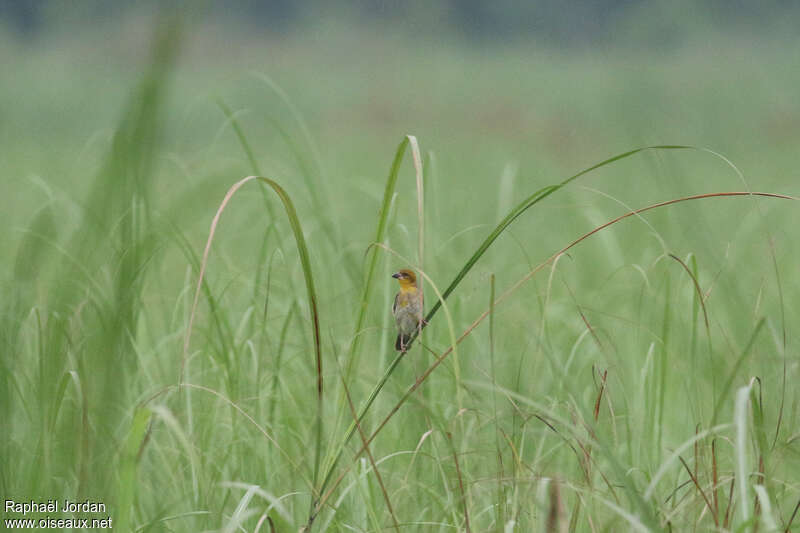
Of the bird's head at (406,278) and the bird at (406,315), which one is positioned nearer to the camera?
the bird at (406,315)

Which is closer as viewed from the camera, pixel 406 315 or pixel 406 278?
pixel 406 315

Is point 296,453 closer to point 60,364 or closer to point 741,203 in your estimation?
point 60,364

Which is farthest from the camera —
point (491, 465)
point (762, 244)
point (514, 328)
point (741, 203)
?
point (741, 203)

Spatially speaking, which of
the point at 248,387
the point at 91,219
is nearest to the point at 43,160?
the point at 248,387

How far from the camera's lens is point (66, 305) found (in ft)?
3.24

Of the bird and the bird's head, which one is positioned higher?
the bird's head

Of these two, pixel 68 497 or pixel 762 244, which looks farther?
pixel 762 244

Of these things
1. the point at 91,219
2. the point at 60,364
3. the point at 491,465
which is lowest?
the point at 491,465

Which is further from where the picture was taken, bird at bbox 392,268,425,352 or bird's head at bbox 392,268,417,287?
bird's head at bbox 392,268,417,287

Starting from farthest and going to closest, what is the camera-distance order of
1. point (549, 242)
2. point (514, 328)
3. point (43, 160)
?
point (43, 160), point (549, 242), point (514, 328)

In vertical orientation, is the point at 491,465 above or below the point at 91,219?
below

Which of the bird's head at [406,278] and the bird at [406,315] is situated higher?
the bird's head at [406,278]

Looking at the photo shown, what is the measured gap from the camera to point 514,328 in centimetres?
192

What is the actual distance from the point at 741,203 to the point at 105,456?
3.62 m
